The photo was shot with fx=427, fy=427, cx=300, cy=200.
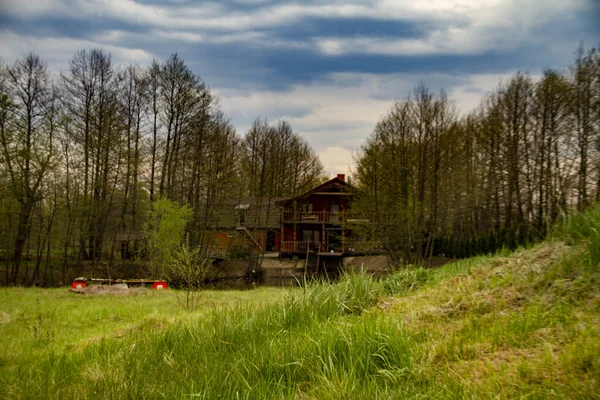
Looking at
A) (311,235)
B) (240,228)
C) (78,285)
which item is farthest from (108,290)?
(311,235)

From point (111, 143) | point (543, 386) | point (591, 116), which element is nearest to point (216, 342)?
point (543, 386)

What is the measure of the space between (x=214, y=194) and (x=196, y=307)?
17866 mm

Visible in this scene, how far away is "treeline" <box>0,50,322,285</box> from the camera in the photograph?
21.6 m

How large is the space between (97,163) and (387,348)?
87.7ft

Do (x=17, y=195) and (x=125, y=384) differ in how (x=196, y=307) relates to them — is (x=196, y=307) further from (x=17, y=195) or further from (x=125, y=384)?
(x=17, y=195)

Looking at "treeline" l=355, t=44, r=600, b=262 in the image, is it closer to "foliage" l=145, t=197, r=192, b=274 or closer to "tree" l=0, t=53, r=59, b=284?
"foliage" l=145, t=197, r=192, b=274

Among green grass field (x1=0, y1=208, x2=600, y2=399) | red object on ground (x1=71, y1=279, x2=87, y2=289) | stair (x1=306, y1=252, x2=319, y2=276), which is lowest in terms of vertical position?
stair (x1=306, y1=252, x2=319, y2=276)

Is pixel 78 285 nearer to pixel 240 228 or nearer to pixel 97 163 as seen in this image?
pixel 97 163

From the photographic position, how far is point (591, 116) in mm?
18391

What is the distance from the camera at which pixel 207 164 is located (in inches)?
1150

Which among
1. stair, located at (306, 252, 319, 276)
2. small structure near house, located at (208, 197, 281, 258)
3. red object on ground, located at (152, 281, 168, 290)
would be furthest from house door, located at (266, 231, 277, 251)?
red object on ground, located at (152, 281, 168, 290)

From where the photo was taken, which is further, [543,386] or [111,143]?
[111,143]

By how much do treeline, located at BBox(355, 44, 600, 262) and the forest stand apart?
7 cm

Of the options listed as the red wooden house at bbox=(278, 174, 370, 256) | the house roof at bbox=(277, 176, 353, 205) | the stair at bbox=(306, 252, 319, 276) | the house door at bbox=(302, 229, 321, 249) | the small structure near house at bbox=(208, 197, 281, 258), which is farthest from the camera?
the house door at bbox=(302, 229, 321, 249)
